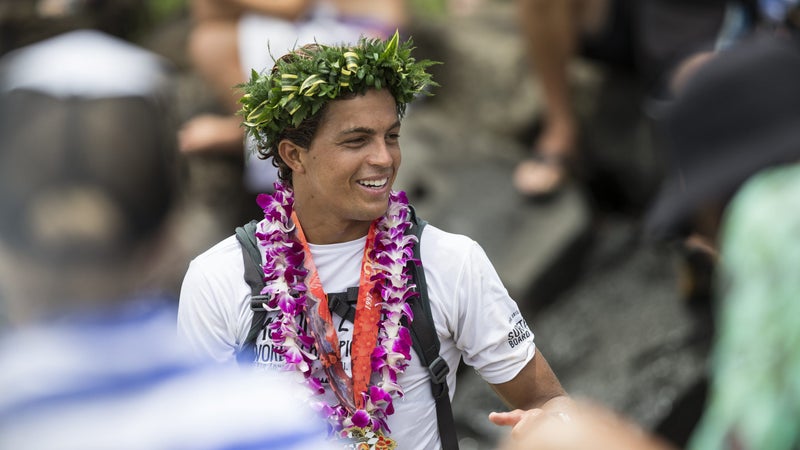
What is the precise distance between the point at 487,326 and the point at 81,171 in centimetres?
151

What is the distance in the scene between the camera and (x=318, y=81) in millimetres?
2951

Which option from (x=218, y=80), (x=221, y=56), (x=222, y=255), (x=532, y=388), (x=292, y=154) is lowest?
(x=532, y=388)

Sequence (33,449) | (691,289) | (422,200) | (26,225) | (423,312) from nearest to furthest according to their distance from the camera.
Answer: (33,449), (26,225), (423,312), (691,289), (422,200)

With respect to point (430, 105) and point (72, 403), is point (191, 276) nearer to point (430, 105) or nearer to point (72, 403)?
point (72, 403)

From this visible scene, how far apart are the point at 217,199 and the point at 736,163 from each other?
4960 mm

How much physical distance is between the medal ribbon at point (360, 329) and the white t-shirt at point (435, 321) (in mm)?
27

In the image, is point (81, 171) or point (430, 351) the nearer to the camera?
point (81, 171)

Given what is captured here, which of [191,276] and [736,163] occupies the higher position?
[736,163]

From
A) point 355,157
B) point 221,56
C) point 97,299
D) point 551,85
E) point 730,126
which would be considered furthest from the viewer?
point 551,85

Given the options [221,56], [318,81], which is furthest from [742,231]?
[221,56]

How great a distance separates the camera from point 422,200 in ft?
19.9

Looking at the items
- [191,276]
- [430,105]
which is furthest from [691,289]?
[191,276]

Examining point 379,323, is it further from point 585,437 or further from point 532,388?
point 585,437

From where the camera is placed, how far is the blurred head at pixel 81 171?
64.7 inches
